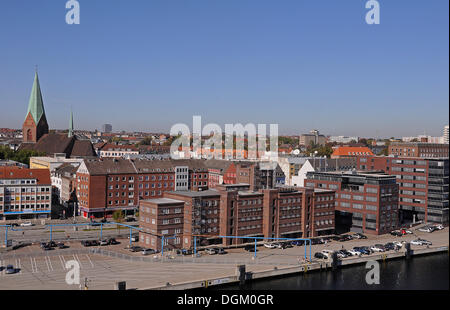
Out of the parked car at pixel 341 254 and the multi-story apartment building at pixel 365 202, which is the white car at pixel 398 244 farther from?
the parked car at pixel 341 254

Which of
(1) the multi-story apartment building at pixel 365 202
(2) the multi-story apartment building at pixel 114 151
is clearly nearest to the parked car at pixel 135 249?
(1) the multi-story apartment building at pixel 365 202

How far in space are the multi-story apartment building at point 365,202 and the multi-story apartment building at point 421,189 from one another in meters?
4.41

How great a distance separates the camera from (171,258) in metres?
33.1

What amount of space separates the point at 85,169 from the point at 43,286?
2201cm

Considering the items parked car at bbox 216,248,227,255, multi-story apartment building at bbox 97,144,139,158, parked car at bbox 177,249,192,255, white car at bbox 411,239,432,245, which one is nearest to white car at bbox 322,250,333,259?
parked car at bbox 216,248,227,255

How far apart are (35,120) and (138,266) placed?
5612 centimetres

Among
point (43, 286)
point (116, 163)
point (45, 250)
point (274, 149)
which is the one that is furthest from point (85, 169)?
point (274, 149)

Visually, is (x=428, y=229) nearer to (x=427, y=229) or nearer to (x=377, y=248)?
(x=427, y=229)

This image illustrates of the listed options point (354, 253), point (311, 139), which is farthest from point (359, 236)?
point (311, 139)

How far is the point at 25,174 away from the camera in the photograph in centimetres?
4650

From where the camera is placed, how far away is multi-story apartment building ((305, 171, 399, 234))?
42.6 m

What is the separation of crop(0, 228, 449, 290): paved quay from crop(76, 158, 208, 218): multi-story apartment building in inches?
436

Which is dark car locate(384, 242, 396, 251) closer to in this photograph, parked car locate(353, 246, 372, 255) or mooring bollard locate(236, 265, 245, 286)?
parked car locate(353, 246, 372, 255)

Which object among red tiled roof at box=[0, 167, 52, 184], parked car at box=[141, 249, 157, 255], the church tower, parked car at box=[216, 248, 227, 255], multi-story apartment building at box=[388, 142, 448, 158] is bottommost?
parked car at box=[216, 248, 227, 255]
